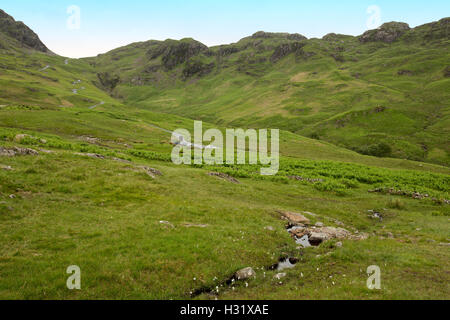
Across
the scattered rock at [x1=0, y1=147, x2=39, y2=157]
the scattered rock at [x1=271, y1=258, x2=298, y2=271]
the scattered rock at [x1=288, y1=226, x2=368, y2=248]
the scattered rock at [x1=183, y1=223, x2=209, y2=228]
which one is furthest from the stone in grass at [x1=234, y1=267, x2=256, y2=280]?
the scattered rock at [x1=0, y1=147, x2=39, y2=157]

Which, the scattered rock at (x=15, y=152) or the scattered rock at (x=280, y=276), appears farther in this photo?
the scattered rock at (x=15, y=152)

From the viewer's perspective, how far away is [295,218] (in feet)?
87.9

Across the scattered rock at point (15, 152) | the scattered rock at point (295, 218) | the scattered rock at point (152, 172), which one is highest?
the scattered rock at point (15, 152)

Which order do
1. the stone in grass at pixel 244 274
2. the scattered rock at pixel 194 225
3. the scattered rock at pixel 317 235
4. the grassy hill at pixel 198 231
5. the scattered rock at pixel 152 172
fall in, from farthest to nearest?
the scattered rock at pixel 152 172, the scattered rock at pixel 317 235, the scattered rock at pixel 194 225, the stone in grass at pixel 244 274, the grassy hill at pixel 198 231

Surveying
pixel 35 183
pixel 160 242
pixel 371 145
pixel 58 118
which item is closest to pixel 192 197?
pixel 160 242

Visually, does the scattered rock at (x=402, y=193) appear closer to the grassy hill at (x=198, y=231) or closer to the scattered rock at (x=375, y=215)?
the grassy hill at (x=198, y=231)

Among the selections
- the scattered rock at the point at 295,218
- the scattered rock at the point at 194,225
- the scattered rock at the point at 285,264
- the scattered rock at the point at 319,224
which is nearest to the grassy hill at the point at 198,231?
the scattered rock at the point at 194,225

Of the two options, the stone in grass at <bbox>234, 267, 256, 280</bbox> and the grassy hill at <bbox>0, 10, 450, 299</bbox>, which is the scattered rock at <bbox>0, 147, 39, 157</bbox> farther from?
the stone in grass at <bbox>234, 267, 256, 280</bbox>

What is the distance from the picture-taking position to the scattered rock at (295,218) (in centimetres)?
2581

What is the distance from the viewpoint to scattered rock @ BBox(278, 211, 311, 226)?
25.8m

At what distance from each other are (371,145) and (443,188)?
61.1 meters

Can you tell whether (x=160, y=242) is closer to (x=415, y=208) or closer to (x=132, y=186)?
A: (x=132, y=186)

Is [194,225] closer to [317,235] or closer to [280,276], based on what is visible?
[280,276]
